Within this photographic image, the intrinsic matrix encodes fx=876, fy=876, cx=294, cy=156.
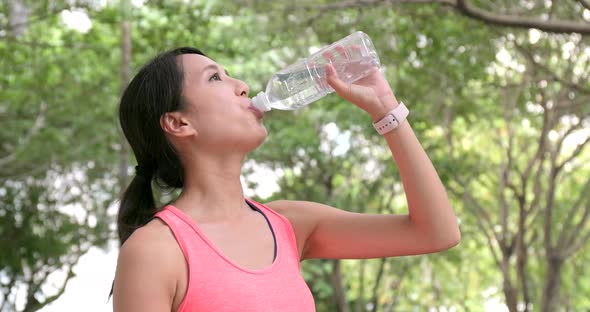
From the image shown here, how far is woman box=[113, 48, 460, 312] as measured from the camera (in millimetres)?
1744

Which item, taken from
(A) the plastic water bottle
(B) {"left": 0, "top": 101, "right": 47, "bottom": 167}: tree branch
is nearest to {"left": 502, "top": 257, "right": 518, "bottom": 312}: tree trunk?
(B) {"left": 0, "top": 101, "right": 47, "bottom": 167}: tree branch

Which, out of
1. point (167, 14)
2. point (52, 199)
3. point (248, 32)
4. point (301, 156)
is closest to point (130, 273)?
point (167, 14)

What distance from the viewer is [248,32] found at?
7.80 m

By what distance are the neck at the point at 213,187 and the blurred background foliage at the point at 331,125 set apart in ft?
12.3

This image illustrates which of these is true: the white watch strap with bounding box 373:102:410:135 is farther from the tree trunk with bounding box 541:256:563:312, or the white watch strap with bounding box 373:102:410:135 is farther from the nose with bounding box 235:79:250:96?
the tree trunk with bounding box 541:256:563:312

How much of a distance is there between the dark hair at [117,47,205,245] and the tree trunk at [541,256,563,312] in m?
6.34

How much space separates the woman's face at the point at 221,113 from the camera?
1887 millimetres

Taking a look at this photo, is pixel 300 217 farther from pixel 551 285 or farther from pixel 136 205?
pixel 551 285

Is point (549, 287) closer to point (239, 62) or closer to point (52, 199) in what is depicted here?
point (239, 62)

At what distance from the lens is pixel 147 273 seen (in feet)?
5.46

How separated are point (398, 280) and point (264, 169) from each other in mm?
2114

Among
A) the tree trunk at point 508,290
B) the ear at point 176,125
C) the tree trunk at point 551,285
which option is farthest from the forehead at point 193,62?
the tree trunk at point 508,290

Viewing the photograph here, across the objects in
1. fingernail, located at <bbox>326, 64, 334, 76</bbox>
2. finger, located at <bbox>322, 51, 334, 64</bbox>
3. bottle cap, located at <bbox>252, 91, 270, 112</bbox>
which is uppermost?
bottle cap, located at <bbox>252, 91, 270, 112</bbox>

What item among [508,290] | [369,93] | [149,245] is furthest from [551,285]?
[149,245]
